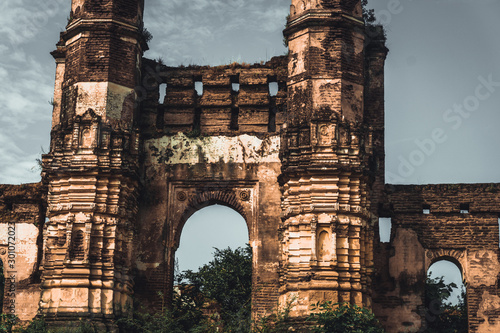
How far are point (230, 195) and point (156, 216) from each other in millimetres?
1743

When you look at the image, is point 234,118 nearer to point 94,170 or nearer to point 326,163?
point 326,163

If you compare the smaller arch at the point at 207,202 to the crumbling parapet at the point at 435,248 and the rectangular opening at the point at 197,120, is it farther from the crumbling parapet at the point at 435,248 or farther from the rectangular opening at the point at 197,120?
the crumbling parapet at the point at 435,248

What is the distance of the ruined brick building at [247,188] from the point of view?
54.2ft

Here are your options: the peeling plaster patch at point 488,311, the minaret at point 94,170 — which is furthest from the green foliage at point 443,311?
the minaret at point 94,170

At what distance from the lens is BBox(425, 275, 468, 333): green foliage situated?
24.1m

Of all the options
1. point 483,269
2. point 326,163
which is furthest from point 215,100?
point 483,269

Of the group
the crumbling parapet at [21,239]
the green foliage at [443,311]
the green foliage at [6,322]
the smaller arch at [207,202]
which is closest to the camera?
the green foliage at [6,322]

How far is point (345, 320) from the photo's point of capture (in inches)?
595

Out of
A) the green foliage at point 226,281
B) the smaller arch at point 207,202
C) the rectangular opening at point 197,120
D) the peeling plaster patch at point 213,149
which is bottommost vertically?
the green foliage at point 226,281

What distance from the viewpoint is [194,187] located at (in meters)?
18.3

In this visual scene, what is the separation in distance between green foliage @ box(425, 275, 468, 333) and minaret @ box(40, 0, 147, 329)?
10.0 meters

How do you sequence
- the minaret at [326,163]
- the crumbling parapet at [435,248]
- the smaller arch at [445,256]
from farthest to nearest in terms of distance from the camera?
the smaller arch at [445,256]
the crumbling parapet at [435,248]
the minaret at [326,163]

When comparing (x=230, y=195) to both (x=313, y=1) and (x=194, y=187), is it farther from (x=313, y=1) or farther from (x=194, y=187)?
(x=313, y=1)

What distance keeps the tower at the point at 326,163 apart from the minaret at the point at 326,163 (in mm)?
20
